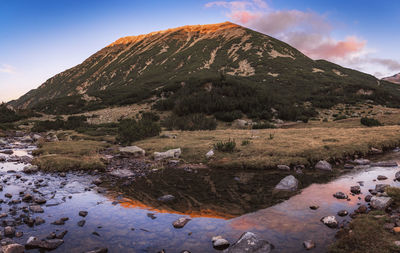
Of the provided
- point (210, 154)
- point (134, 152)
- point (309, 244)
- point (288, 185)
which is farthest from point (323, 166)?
point (134, 152)

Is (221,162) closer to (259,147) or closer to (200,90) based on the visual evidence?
(259,147)

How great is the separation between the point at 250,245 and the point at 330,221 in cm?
276

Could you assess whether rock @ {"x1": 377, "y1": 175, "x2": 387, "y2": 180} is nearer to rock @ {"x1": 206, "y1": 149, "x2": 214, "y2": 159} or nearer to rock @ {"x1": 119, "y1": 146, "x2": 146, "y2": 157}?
rock @ {"x1": 206, "y1": 149, "x2": 214, "y2": 159}

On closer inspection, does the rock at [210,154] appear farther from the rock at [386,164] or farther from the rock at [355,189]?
the rock at [386,164]

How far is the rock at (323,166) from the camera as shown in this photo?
1351cm

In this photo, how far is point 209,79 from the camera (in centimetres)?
5306

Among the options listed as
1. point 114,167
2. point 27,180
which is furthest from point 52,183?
point 114,167

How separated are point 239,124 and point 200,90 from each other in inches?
690

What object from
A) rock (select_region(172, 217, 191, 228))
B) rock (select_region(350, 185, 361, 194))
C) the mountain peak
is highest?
the mountain peak

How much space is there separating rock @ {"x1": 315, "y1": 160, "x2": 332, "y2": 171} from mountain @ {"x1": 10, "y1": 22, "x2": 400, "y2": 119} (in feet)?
81.9

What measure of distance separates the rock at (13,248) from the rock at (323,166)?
13366 mm

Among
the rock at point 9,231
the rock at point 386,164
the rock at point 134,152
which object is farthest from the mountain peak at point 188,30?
the rock at point 9,231

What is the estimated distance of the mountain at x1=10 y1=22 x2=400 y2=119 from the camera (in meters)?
Answer: 45.4

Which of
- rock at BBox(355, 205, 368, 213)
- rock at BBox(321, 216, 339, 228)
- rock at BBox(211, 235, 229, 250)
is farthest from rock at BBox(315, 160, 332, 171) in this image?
rock at BBox(211, 235, 229, 250)
